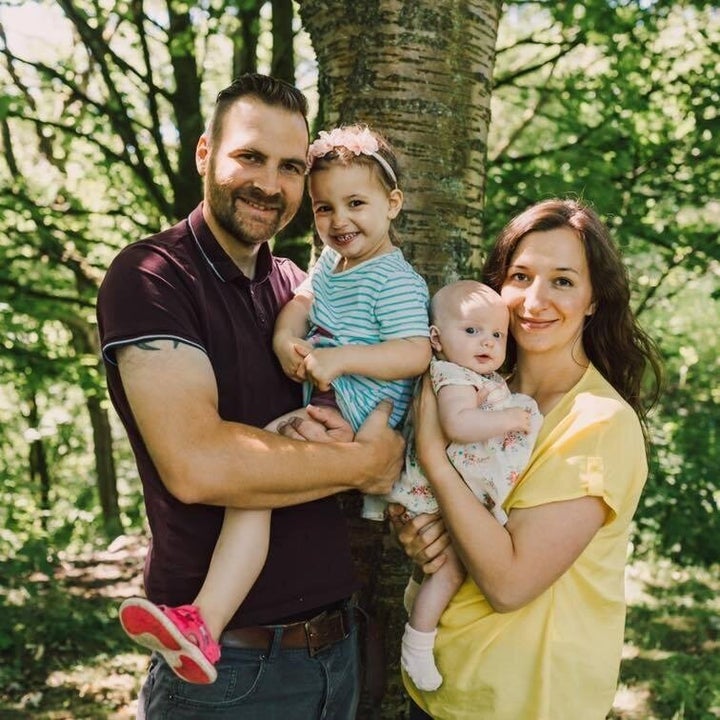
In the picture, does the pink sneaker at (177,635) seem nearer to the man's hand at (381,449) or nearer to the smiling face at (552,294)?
the man's hand at (381,449)

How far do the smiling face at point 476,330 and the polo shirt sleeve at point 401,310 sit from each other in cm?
8

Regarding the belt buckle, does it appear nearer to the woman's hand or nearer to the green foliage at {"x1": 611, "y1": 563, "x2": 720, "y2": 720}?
the woman's hand

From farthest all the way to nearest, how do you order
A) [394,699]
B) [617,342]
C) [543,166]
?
[543,166]
[394,699]
[617,342]

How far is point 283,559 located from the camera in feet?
7.34

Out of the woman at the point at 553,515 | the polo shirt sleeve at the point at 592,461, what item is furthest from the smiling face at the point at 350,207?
the polo shirt sleeve at the point at 592,461

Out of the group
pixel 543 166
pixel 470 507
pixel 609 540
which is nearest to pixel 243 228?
pixel 470 507

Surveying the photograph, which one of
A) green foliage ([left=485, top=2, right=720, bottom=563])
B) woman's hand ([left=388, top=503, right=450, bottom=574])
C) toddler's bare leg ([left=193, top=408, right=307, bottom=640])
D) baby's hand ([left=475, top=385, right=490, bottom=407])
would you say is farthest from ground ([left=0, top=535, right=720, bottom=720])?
baby's hand ([left=475, top=385, right=490, bottom=407])

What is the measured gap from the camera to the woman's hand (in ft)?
7.68

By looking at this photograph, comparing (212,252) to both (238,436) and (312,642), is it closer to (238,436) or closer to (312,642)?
(238,436)

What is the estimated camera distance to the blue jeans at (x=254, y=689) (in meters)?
2.12

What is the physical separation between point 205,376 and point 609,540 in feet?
3.90

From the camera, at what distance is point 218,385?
2193 millimetres

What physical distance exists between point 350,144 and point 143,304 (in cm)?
82

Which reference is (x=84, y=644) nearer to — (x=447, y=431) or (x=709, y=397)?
(x=447, y=431)
